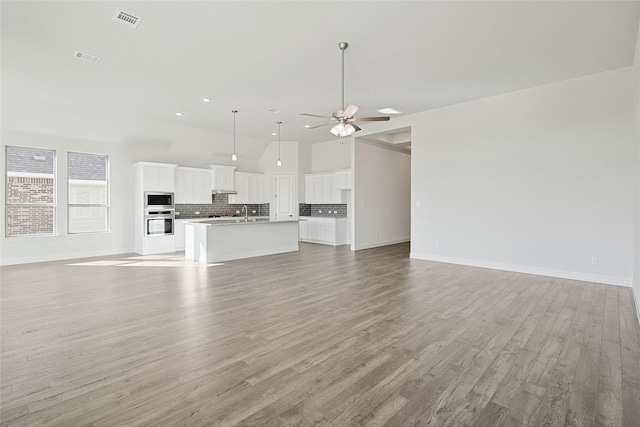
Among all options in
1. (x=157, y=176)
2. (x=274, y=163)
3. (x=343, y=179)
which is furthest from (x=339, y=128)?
(x=274, y=163)

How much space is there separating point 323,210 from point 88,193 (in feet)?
21.6

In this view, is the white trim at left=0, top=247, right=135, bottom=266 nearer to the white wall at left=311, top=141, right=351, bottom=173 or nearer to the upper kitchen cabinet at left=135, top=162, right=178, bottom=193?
the upper kitchen cabinet at left=135, top=162, right=178, bottom=193

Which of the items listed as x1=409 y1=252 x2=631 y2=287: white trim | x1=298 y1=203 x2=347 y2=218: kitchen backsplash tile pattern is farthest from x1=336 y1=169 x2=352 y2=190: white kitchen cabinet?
x1=409 y1=252 x2=631 y2=287: white trim

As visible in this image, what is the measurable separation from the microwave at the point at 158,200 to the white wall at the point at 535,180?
21.0 ft

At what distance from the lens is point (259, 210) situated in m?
11.0

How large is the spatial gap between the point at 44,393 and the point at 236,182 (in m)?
8.36

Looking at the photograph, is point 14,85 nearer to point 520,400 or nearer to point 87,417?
point 87,417

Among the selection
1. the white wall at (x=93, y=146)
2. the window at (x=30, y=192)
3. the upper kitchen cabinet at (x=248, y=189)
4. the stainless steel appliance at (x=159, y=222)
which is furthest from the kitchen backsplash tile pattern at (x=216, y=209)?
the window at (x=30, y=192)

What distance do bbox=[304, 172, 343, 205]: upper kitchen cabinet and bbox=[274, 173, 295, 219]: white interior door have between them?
0.52 metres

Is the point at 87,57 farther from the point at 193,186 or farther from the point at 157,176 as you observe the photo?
the point at 193,186

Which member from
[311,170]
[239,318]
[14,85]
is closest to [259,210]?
[311,170]

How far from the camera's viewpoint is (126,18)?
136 inches

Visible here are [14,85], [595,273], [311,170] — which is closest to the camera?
[595,273]

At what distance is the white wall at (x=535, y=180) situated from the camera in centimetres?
486
